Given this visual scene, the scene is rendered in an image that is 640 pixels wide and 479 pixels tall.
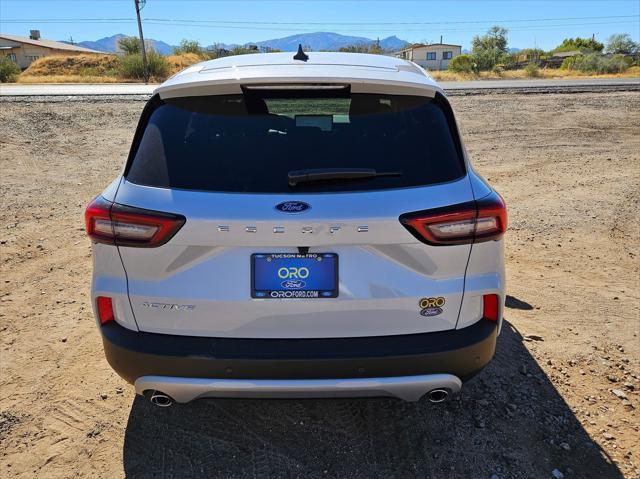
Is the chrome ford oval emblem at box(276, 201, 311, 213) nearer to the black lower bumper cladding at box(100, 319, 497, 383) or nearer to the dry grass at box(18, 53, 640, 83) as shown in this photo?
the black lower bumper cladding at box(100, 319, 497, 383)

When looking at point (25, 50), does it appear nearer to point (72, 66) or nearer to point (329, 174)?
point (72, 66)

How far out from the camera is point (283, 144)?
2.10 metres

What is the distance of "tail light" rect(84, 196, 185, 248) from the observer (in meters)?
1.94

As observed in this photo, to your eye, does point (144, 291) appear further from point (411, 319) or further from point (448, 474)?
point (448, 474)

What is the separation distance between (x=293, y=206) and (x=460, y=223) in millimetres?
688

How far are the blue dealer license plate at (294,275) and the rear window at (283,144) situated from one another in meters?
0.28

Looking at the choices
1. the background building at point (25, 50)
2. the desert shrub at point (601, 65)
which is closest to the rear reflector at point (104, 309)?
the desert shrub at point (601, 65)

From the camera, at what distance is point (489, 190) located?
2150 millimetres

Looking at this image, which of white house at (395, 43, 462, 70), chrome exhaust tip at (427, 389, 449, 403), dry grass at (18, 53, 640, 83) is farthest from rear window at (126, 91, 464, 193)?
white house at (395, 43, 462, 70)

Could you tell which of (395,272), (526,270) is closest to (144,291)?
(395,272)

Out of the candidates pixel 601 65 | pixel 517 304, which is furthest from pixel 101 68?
pixel 517 304

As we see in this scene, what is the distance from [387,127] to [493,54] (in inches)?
2028

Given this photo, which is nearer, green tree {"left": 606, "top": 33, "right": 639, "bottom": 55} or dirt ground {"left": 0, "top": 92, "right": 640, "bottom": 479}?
dirt ground {"left": 0, "top": 92, "right": 640, "bottom": 479}

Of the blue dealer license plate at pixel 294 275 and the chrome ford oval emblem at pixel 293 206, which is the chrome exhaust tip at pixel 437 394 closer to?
the blue dealer license plate at pixel 294 275
